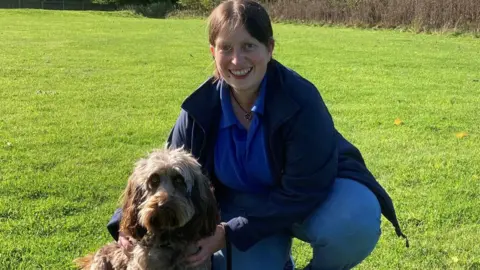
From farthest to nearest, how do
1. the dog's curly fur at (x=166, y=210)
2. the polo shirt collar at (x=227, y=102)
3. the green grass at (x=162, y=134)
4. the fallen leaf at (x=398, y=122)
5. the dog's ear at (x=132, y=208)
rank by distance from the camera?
1. the fallen leaf at (x=398, y=122)
2. the green grass at (x=162, y=134)
3. the polo shirt collar at (x=227, y=102)
4. the dog's ear at (x=132, y=208)
5. the dog's curly fur at (x=166, y=210)

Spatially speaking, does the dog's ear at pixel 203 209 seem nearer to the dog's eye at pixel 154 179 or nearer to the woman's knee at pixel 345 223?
the dog's eye at pixel 154 179

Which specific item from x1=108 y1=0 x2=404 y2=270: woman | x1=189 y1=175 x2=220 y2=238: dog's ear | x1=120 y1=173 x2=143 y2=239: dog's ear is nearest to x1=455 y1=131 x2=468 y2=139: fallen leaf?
x1=108 y1=0 x2=404 y2=270: woman

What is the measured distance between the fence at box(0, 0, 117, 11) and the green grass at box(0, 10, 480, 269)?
4502cm

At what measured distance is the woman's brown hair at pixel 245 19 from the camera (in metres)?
3.14

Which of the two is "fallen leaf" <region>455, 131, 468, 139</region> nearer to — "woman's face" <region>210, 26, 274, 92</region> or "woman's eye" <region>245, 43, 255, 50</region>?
"woman's face" <region>210, 26, 274, 92</region>

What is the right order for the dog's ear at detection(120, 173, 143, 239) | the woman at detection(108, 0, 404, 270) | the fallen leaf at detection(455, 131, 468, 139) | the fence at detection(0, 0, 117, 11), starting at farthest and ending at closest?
1. the fence at detection(0, 0, 117, 11)
2. the fallen leaf at detection(455, 131, 468, 139)
3. the woman at detection(108, 0, 404, 270)
4. the dog's ear at detection(120, 173, 143, 239)

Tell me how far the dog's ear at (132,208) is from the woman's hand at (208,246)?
1.11 ft

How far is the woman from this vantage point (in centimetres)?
320

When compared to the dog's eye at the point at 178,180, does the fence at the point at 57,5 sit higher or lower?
lower

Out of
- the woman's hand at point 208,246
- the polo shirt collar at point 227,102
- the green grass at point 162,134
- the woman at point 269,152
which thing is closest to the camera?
the woman's hand at point 208,246

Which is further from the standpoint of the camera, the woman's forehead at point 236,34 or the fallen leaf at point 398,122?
the fallen leaf at point 398,122

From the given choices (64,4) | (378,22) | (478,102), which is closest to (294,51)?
(478,102)

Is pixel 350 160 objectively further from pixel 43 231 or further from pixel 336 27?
pixel 336 27

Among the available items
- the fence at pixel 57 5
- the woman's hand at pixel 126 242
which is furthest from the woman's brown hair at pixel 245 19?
the fence at pixel 57 5
